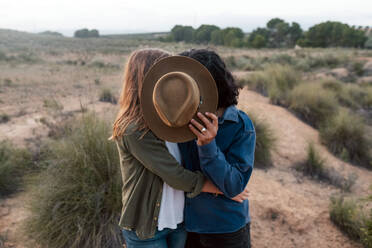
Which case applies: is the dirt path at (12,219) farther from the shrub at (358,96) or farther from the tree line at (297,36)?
the tree line at (297,36)

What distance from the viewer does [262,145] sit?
628cm

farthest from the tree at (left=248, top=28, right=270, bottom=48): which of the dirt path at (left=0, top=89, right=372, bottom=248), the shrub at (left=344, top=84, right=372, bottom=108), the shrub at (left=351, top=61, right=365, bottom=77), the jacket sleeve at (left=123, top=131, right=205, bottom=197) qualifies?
the jacket sleeve at (left=123, top=131, right=205, bottom=197)

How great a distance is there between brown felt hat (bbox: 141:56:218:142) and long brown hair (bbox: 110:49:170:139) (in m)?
→ 0.16

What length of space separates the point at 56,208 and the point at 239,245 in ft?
6.94

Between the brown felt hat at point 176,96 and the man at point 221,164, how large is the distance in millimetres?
74

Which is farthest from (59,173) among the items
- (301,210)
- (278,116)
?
(278,116)

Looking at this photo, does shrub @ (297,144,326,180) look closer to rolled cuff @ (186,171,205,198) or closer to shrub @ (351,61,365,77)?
rolled cuff @ (186,171,205,198)

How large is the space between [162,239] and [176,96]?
900mm

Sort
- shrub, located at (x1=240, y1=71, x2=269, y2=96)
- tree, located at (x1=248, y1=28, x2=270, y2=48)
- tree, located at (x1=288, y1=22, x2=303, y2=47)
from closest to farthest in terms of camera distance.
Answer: shrub, located at (x1=240, y1=71, x2=269, y2=96) → tree, located at (x1=248, y1=28, x2=270, y2=48) → tree, located at (x1=288, y1=22, x2=303, y2=47)

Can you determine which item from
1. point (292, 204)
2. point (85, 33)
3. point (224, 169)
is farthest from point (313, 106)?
point (85, 33)

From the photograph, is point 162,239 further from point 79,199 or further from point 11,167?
point 11,167

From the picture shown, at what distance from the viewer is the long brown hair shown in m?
1.57

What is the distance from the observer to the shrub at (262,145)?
6.24 metres

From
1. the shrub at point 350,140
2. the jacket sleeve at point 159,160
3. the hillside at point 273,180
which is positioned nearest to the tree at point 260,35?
the hillside at point 273,180
